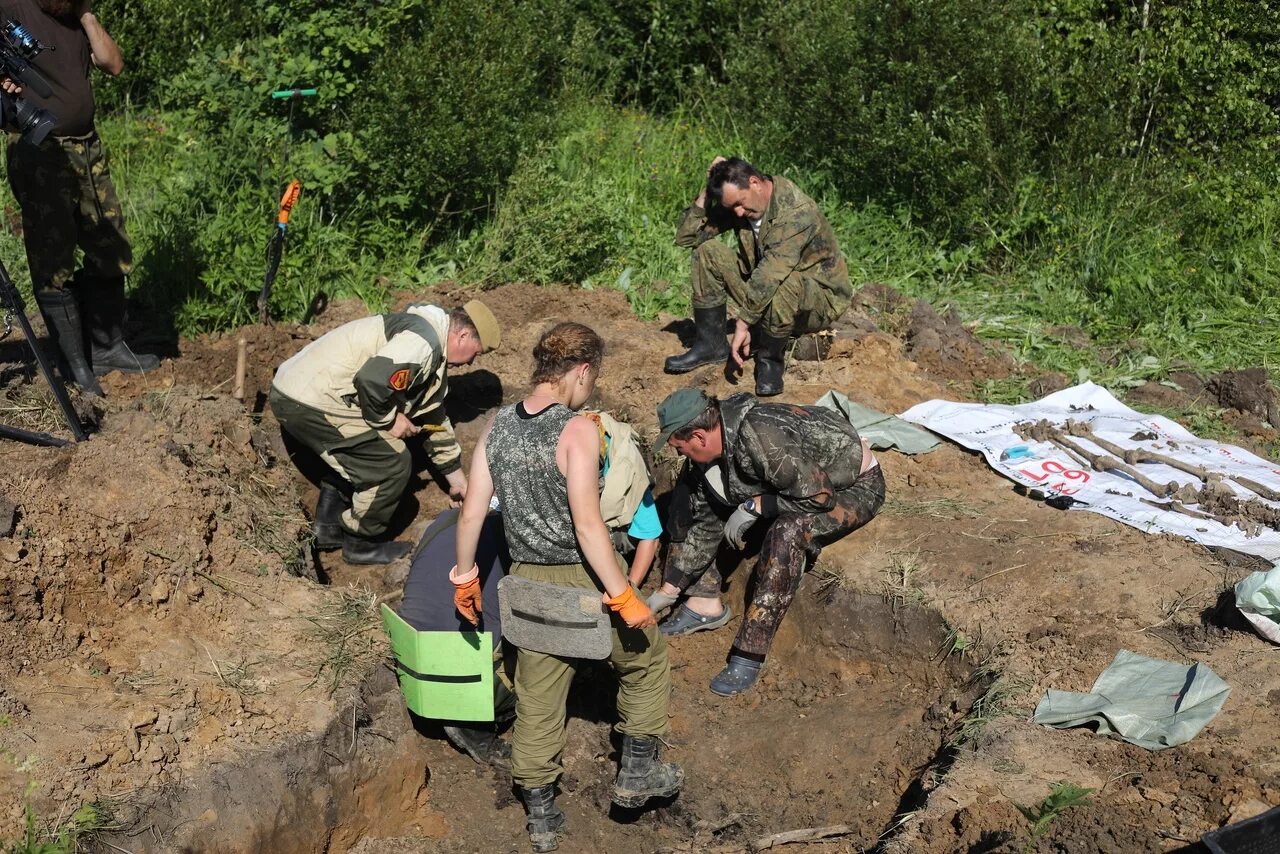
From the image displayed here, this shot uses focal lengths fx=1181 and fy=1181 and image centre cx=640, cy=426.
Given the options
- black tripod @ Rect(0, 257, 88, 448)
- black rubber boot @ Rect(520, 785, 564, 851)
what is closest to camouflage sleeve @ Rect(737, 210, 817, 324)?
black rubber boot @ Rect(520, 785, 564, 851)

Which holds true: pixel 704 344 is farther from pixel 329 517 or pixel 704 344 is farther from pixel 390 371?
pixel 329 517

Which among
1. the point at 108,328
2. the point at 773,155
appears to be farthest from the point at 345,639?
the point at 773,155

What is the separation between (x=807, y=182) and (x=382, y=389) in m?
5.16

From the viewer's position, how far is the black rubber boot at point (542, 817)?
4.45 m

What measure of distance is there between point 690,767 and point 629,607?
1.40m

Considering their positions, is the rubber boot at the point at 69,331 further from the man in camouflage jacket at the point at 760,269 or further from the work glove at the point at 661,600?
the man in camouflage jacket at the point at 760,269

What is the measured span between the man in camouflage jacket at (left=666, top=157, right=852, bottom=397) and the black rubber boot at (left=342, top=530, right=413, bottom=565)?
2.09 metres

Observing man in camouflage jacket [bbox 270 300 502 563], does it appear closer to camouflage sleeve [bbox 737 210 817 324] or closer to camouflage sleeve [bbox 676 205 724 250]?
camouflage sleeve [bbox 737 210 817 324]

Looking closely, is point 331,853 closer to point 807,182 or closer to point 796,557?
point 796,557

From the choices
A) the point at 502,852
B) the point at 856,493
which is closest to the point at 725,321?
the point at 856,493

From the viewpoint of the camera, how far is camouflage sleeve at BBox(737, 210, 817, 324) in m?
6.66

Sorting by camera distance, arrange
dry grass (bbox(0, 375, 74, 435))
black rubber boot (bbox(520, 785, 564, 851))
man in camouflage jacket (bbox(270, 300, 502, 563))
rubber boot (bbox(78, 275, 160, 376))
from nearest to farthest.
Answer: black rubber boot (bbox(520, 785, 564, 851)) < man in camouflage jacket (bbox(270, 300, 502, 563)) < dry grass (bbox(0, 375, 74, 435)) < rubber boot (bbox(78, 275, 160, 376))

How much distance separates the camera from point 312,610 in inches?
207

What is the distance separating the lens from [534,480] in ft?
13.2
